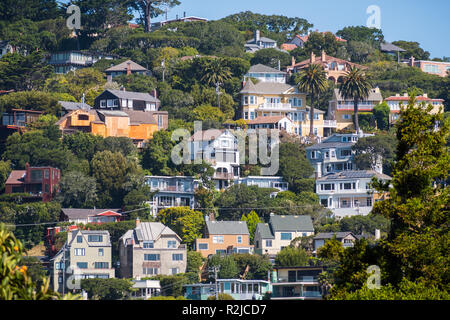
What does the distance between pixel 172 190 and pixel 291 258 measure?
16.9 metres

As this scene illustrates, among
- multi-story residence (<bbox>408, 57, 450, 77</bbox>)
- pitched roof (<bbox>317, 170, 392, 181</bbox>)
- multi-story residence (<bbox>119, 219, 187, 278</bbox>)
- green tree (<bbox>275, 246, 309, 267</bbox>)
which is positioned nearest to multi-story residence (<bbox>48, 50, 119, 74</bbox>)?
pitched roof (<bbox>317, 170, 392, 181</bbox>)

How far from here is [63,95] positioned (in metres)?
116

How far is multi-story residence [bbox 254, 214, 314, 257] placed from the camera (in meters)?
92.2

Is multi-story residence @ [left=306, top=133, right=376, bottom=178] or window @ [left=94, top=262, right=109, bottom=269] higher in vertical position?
multi-story residence @ [left=306, top=133, right=376, bottom=178]

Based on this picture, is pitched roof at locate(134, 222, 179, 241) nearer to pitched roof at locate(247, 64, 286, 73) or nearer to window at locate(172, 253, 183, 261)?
window at locate(172, 253, 183, 261)

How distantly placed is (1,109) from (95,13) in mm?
42359

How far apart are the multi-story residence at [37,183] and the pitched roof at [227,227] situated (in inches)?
651

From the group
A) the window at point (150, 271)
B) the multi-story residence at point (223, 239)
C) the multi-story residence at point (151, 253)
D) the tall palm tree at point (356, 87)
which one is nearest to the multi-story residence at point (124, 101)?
the tall palm tree at point (356, 87)

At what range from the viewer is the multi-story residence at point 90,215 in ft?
303

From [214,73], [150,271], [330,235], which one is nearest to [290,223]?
[330,235]

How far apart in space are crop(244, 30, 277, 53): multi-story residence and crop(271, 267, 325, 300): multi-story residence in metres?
75.2

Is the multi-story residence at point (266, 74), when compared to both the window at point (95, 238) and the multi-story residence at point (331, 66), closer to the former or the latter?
the multi-story residence at point (331, 66)
